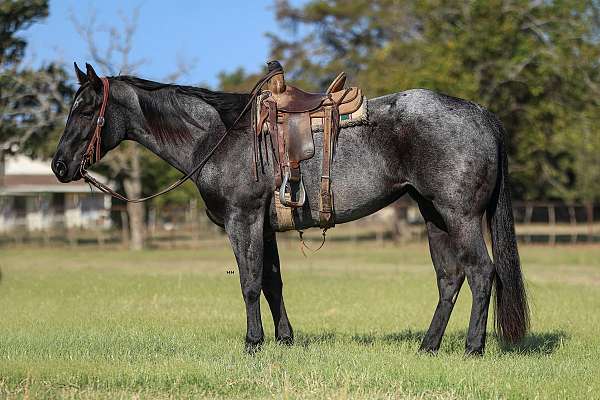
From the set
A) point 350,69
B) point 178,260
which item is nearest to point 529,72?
point 350,69

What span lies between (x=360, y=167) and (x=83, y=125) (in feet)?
8.80

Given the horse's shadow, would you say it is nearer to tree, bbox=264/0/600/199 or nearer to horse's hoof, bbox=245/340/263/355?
horse's hoof, bbox=245/340/263/355

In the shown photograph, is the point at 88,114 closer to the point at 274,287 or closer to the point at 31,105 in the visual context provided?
the point at 274,287

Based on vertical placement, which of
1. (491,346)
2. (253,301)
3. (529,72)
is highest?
(529,72)

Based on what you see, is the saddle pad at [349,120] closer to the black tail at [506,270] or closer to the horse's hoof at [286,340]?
the black tail at [506,270]

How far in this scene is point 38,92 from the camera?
108 feet

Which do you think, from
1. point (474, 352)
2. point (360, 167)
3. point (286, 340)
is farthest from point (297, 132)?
point (474, 352)

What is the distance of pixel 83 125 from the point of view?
312 inches

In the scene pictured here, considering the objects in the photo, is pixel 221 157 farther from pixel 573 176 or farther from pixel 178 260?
pixel 573 176

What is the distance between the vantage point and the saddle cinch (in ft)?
24.7

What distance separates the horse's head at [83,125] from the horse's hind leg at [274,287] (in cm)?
187

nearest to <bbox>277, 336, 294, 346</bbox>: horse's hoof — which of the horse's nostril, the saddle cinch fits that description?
the saddle cinch

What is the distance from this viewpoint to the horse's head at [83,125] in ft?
25.9

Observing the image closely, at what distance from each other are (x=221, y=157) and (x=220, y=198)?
39 cm
